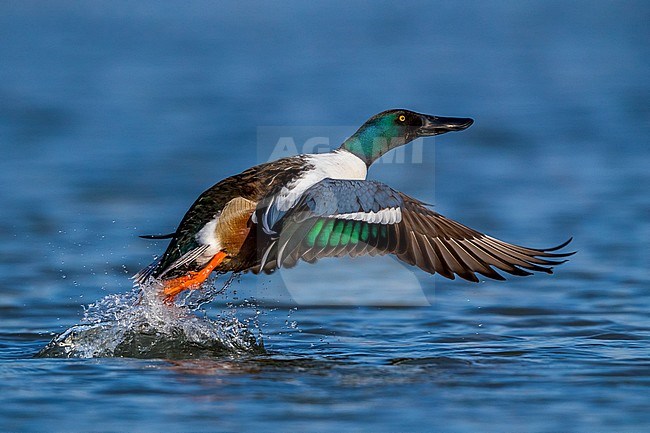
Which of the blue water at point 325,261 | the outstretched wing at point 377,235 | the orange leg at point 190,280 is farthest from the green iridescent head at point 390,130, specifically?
the orange leg at point 190,280

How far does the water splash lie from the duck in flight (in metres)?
0.14

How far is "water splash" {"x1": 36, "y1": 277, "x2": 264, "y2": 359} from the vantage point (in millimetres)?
6984

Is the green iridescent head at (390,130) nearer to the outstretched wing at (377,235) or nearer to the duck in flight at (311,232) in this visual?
the duck in flight at (311,232)

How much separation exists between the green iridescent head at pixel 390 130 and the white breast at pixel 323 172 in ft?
0.29

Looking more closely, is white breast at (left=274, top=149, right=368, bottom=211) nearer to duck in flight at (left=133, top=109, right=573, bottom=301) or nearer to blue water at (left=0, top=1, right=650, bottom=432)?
duck in flight at (left=133, top=109, right=573, bottom=301)

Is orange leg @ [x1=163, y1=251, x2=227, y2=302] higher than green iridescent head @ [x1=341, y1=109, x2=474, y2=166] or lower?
lower

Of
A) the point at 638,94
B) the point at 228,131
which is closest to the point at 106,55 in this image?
the point at 228,131

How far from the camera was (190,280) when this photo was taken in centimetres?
710

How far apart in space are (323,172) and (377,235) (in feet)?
2.21

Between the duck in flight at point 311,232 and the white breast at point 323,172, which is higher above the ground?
the white breast at point 323,172

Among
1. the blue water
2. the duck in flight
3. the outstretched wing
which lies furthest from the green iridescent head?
the blue water

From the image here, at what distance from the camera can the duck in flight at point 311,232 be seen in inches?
265

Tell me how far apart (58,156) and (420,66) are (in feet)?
27.5

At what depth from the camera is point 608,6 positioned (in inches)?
1095
